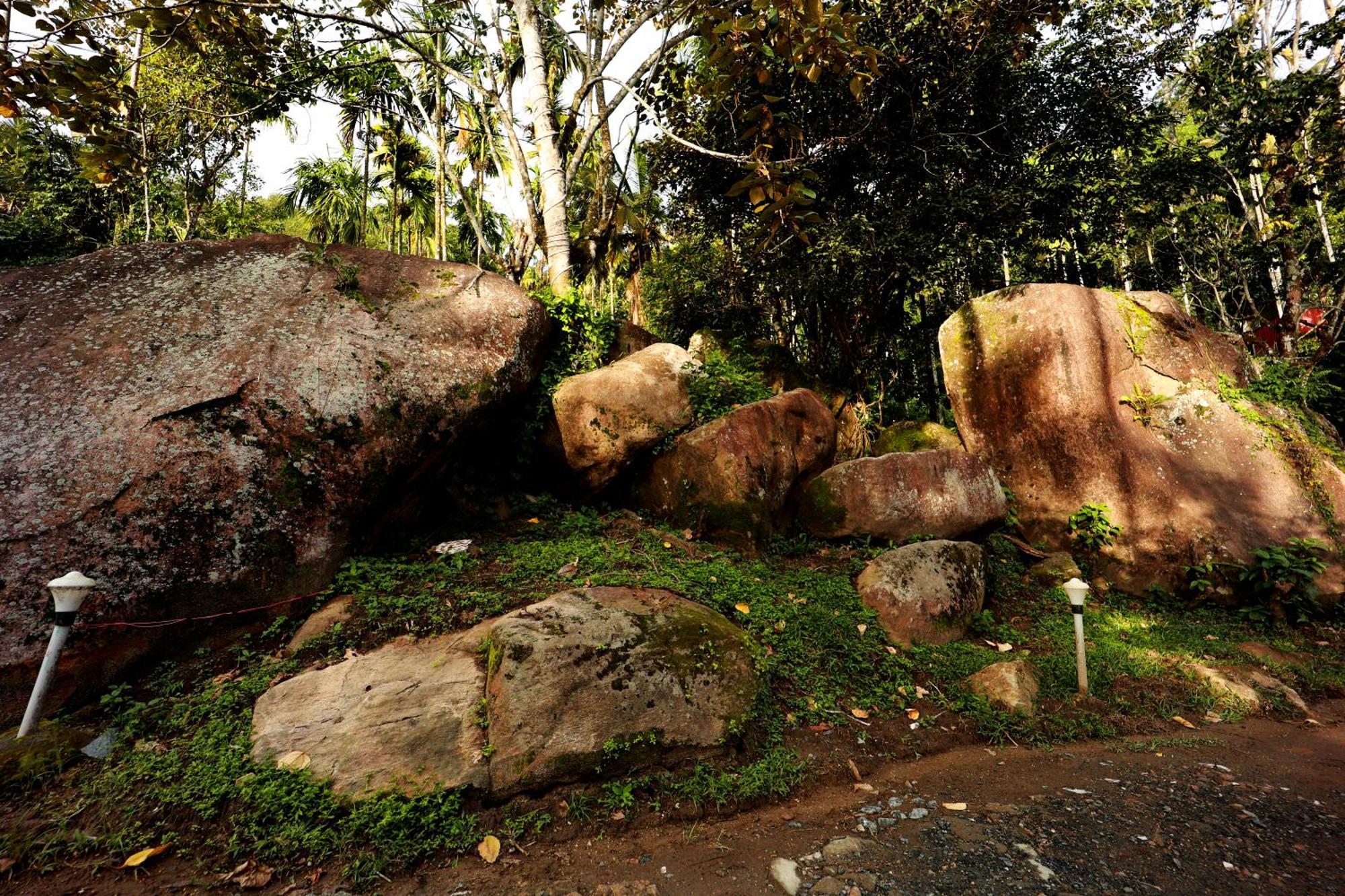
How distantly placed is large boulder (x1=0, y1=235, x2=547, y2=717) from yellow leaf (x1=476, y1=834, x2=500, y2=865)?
2.65 meters

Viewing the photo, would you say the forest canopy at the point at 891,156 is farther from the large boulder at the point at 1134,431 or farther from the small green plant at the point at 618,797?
the small green plant at the point at 618,797

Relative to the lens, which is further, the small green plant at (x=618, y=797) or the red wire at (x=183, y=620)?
the red wire at (x=183, y=620)

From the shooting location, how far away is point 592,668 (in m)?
3.67

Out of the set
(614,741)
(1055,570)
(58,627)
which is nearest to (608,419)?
(614,741)

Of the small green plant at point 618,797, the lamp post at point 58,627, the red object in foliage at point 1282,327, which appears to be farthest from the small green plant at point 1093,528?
the lamp post at point 58,627

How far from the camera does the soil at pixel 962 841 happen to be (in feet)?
8.72

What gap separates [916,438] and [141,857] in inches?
391

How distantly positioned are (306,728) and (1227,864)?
4.97m

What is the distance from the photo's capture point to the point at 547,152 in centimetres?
808

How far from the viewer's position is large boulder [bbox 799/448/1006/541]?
691cm

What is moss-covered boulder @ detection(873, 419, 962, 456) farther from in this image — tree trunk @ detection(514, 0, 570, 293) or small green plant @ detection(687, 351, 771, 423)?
tree trunk @ detection(514, 0, 570, 293)

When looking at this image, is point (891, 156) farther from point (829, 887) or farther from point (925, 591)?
point (829, 887)

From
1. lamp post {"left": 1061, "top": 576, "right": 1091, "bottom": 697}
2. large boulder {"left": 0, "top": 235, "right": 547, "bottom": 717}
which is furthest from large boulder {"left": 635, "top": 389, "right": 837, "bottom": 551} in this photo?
lamp post {"left": 1061, "top": 576, "right": 1091, "bottom": 697}

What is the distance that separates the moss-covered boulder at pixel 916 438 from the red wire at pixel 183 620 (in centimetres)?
808
